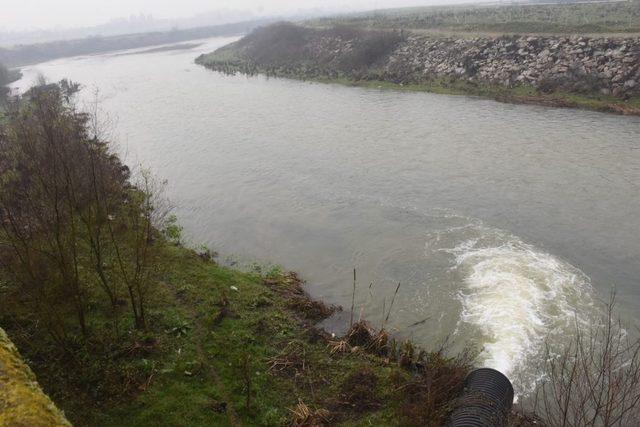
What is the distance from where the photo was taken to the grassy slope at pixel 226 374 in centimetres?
1326

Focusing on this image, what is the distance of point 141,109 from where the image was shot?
195 feet

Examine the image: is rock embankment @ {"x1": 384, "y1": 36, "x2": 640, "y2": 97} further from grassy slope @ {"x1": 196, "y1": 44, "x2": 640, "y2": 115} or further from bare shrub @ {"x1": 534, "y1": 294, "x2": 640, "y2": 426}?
bare shrub @ {"x1": 534, "y1": 294, "x2": 640, "y2": 426}

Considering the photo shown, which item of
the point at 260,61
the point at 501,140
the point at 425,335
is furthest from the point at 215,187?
the point at 260,61

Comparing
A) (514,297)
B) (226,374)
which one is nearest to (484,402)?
(514,297)

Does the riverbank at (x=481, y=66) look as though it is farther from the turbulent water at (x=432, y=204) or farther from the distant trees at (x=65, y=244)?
the distant trees at (x=65, y=244)

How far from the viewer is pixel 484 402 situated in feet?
40.4

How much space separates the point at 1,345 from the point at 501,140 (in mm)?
38392

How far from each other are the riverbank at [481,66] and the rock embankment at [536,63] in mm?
85

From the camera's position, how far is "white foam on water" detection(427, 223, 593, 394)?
54.1ft

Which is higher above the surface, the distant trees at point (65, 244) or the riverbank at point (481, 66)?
the riverbank at point (481, 66)

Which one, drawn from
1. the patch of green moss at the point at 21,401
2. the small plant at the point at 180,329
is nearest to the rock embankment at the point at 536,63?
the small plant at the point at 180,329

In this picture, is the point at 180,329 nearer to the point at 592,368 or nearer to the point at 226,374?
the point at 226,374

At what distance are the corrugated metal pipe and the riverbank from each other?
3916cm

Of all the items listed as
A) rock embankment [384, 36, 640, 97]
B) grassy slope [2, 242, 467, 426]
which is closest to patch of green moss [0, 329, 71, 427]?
grassy slope [2, 242, 467, 426]
